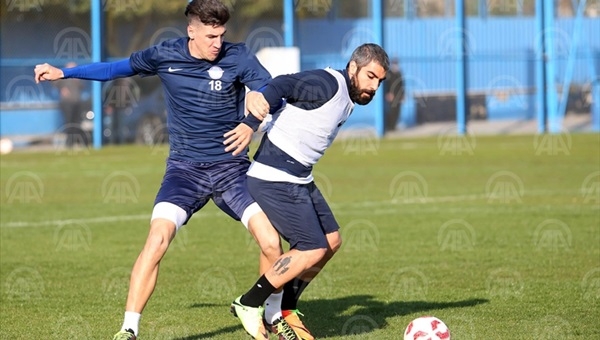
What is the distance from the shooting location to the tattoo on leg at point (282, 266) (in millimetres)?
7113

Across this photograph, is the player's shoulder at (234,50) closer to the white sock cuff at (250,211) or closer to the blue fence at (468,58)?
the white sock cuff at (250,211)

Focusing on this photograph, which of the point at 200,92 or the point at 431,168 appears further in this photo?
the point at 431,168

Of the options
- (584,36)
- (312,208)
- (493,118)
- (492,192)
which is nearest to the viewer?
(312,208)

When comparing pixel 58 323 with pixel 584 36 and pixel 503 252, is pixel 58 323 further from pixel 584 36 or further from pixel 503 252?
pixel 584 36

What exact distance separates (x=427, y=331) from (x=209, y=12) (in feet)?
7.91

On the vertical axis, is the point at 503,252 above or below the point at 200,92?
below

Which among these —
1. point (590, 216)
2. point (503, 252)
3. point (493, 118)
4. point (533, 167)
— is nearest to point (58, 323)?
point (503, 252)

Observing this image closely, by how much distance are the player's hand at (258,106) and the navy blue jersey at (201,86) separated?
24.3 inches

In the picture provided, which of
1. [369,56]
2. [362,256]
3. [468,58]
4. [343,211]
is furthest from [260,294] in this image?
[468,58]

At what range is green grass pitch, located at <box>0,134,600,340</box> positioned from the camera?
8.03 metres

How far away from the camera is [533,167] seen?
21828mm

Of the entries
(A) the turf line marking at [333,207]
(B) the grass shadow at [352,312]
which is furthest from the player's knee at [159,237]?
(A) the turf line marking at [333,207]

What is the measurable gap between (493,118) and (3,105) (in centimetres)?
1616

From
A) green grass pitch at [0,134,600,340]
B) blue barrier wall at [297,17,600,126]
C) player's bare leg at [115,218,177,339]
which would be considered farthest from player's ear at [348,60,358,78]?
blue barrier wall at [297,17,600,126]
